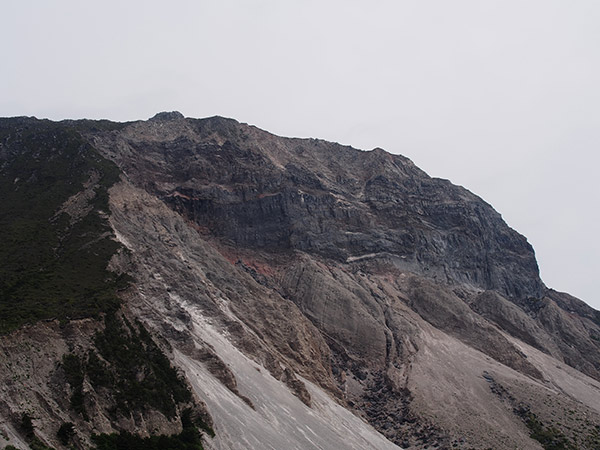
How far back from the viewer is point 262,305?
8038 centimetres

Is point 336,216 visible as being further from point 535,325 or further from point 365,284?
point 535,325

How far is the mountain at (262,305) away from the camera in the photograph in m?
37.2

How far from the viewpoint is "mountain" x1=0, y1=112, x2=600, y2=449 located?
37156 millimetres

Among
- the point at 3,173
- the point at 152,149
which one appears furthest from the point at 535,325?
the point at 3,173

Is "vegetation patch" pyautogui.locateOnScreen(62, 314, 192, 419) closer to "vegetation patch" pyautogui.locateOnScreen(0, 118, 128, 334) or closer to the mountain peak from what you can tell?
"vegetation patch" pyautogui.locateOnScreen(0, 118, 128, 334)

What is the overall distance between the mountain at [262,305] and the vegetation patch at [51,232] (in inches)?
14.5

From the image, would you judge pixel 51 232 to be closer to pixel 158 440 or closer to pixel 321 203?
pixel 158 440

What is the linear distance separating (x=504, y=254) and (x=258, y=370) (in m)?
92.7

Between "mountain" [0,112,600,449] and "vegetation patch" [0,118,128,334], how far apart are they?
0.37 meters

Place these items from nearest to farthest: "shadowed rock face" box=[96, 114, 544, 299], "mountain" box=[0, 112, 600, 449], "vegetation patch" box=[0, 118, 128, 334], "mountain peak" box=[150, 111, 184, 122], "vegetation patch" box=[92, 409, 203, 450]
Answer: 1. "vegetation patch" box=[92, 409, 203, 450]
2. "mountain" box=[0, 112, 600, 449]
3. "vegetation patch" box=[0, 118, 128, 334]
4. "shadowed rock face" box=[96, 114, 544, 299]
5. "mountain peak" box=[150, 111, 184, 122]

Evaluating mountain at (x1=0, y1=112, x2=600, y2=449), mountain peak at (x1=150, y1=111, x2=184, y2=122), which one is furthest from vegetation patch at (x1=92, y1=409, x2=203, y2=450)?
mountain peak at (x1=150, y1=111, x2=184, y2=122)

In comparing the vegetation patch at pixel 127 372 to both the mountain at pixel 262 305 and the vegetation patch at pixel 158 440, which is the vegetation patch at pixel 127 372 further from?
the vegetation patch at pixel 158 440

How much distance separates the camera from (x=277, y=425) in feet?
164

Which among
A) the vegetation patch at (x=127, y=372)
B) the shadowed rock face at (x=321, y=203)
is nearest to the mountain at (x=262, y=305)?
the vegetation patch at (x=127, y=372)
